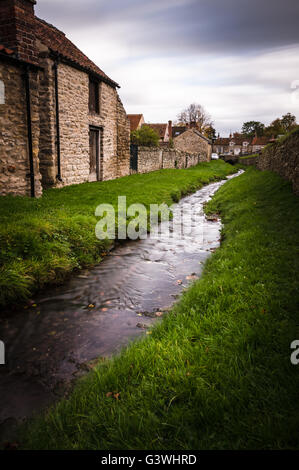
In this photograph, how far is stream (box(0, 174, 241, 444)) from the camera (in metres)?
2.77

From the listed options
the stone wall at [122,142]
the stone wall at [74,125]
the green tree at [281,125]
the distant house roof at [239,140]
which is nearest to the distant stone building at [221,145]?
the distant house roof at [239,140]

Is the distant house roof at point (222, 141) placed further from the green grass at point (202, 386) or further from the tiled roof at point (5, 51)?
the green grass at point (202, 386)

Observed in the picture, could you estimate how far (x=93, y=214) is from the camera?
7.85 meters

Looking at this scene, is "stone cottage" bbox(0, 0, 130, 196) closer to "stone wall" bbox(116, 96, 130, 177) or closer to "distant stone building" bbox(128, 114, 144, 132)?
"stone wall" bbox(116, 96, 130, 177)

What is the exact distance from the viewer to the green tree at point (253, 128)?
4261 inches

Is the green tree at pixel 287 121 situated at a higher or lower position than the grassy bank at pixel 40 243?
higher

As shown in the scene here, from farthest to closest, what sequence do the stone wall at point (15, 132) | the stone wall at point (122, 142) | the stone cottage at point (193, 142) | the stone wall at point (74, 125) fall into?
the stone cottage at point (193, 142)
the stone wall at point (122, 142)
the stone wall at point (74, 125)
the stone wall at point (15, 132)

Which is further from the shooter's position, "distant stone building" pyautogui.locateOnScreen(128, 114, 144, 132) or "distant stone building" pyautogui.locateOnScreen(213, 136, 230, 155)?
"distant stone building" pyautogui.locateOnScreen(213, 136, 230, 155)

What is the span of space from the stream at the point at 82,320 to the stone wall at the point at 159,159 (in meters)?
16.2

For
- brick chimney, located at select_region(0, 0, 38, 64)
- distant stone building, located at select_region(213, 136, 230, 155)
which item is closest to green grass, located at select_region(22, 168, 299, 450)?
brick chimney, located at select_region(0, 0, 38, 64)

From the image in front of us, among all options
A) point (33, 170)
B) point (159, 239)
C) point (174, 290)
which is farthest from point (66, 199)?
point (174, 290)

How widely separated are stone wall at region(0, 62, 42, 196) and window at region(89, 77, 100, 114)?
649 cm

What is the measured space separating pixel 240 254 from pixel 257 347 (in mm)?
2634
